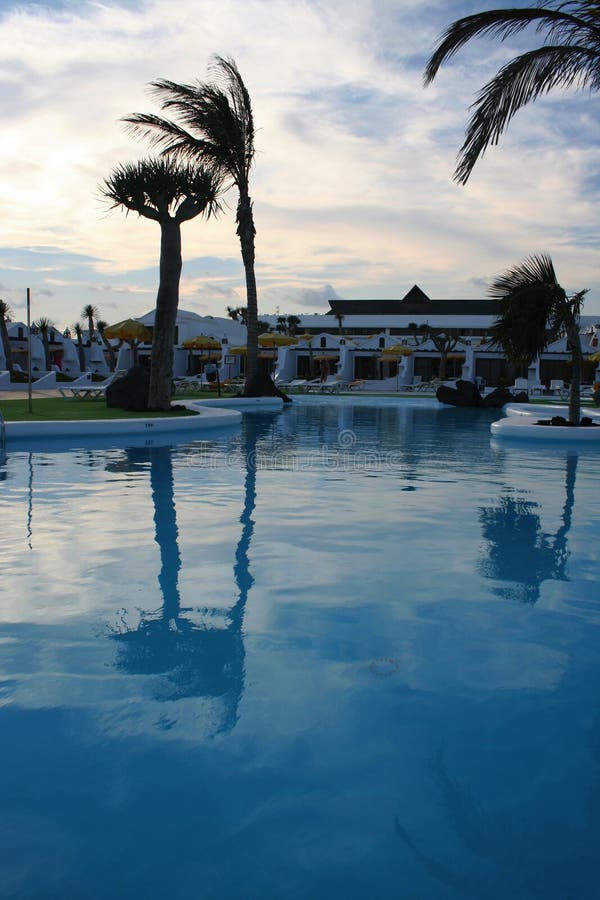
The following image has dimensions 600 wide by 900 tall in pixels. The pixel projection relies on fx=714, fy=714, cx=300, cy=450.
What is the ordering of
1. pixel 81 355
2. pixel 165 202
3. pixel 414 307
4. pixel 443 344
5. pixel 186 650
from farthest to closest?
pixel 414 307 < pixel 81 355 < pixel 443 344 < pixel 165 202 < pixel 186 650

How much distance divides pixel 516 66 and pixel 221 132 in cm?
1466

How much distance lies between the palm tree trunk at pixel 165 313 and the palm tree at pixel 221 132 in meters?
4.70

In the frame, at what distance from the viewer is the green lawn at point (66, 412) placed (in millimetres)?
15455

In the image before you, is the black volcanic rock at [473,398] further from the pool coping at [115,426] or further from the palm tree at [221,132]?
the pool coping at [115,426]

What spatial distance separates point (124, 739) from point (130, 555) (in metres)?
2.81

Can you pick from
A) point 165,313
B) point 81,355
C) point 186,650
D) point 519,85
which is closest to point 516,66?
point 519,85

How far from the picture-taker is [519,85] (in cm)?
858

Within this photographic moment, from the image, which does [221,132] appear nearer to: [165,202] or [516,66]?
[165,202]

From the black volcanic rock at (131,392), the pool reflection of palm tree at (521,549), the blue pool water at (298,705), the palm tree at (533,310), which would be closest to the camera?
the blue pool water at (298,705)

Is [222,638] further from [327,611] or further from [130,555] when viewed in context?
[130,555]

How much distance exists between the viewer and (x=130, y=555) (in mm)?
5656

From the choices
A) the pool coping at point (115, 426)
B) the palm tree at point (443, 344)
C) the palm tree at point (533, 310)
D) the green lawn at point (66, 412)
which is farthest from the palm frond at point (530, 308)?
the palm tree at point (443, 344)

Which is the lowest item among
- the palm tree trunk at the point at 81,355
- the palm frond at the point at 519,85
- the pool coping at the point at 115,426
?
the pool coping at the point at 115,426

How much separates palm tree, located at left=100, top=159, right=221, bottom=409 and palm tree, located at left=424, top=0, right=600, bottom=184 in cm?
810
